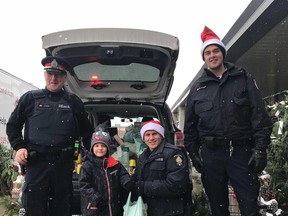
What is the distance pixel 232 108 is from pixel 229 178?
23.4 inches

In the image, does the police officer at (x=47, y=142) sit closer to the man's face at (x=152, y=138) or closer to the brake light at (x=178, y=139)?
the man's face at (x=152, y=138)

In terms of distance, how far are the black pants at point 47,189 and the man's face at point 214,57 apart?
153 cm

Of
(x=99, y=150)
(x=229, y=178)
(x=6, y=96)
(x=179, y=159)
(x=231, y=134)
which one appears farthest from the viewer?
(x=6, y=96)

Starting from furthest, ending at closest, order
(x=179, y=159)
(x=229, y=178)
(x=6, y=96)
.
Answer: (x=6, y=96) → (x=179, y=159) → (x=229, y=178)

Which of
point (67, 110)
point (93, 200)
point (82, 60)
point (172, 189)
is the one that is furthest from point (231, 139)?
point (82, 60)

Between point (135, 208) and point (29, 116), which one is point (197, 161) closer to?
point (135, 208)

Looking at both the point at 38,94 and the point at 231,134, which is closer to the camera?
the point at 231,134

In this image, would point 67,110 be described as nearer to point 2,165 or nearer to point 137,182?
point 137,182

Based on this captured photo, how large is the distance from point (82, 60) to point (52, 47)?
71 centimetres

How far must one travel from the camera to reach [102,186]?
3049mm

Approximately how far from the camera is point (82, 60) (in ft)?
13.8

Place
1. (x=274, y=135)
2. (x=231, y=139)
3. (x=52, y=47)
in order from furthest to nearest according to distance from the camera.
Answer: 1. (x=274, y=135)
2. (x=52, y=47)
3. (x=231, y=139)

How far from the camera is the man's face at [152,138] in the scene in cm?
320

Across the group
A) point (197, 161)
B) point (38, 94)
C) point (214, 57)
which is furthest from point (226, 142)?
point (38, 94)
